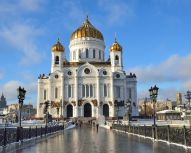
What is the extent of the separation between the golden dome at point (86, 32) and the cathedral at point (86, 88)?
6.20 m

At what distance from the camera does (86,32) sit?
83500 millimetres

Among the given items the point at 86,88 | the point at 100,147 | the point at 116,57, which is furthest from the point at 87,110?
the point at 100,147

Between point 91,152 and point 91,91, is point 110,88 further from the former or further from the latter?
point 91,152

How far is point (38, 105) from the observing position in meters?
76.1

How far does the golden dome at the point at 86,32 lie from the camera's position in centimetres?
8344

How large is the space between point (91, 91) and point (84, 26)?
20701mm

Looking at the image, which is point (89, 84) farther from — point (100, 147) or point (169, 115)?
point (100, 147)

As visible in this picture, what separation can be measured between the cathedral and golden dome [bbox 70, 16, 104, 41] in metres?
6.20

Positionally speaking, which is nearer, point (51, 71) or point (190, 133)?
point (190, 133)

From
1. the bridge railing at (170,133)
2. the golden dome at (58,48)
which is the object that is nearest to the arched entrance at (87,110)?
the golden dome at (58,48)

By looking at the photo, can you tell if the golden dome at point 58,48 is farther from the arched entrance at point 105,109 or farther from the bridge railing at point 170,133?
the bridge railing at point 170,133

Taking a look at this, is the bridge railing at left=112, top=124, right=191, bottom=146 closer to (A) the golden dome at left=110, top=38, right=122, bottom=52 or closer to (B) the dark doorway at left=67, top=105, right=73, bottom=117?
(B) the dark doorway at left=67, top=105, right=73, bottom=117

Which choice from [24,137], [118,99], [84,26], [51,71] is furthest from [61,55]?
[24,137]

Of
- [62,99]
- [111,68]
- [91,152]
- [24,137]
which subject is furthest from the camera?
[111,68]
